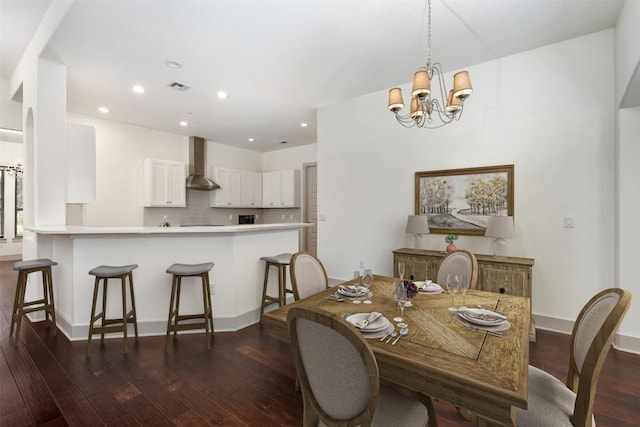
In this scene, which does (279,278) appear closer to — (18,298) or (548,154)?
(18,298)

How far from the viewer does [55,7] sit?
2.71m

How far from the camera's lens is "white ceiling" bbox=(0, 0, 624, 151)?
248 cm

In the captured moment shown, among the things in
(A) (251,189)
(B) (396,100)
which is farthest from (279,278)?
(A) (251,189)

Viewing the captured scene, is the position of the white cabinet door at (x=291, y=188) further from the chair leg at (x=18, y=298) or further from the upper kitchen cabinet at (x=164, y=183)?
the chair leg at (x=18, y=298)

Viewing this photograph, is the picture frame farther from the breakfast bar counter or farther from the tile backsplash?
the tile backsplash

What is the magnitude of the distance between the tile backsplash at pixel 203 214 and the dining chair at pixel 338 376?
5.79 metres

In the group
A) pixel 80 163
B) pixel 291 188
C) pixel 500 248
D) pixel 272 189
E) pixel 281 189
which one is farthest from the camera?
pixel 272 189

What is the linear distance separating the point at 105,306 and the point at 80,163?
6.53 ft

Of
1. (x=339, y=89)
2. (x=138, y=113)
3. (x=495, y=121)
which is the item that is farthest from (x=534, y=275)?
(x=138, y=113)

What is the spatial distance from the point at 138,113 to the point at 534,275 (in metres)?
6.21

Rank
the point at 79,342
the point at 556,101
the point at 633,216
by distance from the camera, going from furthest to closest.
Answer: the point at 556,101 < the point at 79,342 < the point at 633,216

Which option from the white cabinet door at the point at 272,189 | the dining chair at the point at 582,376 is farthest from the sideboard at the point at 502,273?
the white cabinet door at the point at 272,189

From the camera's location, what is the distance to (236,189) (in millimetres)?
7117

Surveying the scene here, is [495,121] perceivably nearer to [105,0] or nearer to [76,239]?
[105,0]
